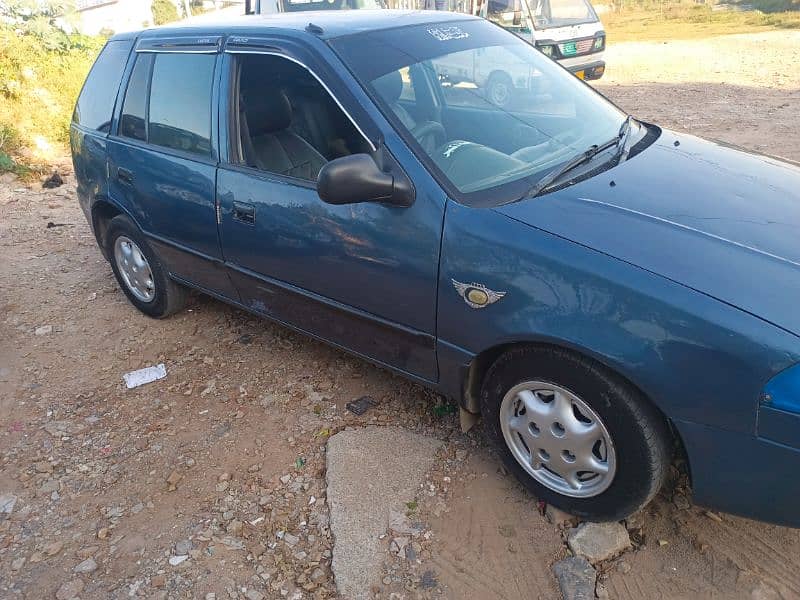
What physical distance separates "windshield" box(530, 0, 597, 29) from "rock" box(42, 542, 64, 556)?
9.74m

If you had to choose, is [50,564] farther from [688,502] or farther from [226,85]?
[688,502]

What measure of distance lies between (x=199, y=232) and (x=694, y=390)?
246 cm

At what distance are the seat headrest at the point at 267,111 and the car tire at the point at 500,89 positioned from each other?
3.22 ft

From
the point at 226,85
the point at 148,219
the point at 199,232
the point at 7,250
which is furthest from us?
the point at 7,250

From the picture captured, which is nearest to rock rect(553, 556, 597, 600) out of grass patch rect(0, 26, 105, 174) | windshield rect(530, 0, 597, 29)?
grass patch rect(0, 26, 105, 174)

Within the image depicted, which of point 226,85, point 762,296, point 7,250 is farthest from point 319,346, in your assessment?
point 7,250

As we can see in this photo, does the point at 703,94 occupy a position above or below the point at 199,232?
below

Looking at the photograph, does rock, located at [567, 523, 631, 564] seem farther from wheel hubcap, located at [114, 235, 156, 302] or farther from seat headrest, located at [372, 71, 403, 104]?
wheel hubcap, located at [114, 235, 156, 302]

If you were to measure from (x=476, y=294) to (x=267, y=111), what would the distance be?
160 cm

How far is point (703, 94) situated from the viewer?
10469 mm

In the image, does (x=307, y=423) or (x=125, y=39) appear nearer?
(x=307, y=423)

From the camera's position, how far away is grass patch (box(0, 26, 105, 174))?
8336 mm

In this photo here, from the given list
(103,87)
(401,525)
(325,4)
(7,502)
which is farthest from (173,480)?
(325,4)

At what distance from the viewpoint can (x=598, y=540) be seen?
2.33 meters
